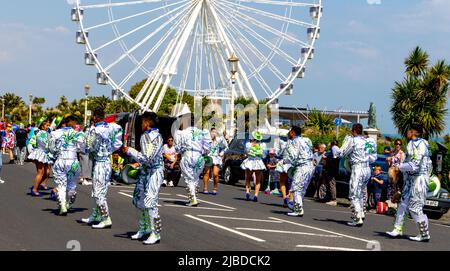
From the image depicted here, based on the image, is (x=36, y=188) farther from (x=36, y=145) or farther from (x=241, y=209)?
(x=241, y=209)

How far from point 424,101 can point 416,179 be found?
70.4 ft

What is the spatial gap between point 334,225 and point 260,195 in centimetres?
751

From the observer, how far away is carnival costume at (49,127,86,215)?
1284 centimetres

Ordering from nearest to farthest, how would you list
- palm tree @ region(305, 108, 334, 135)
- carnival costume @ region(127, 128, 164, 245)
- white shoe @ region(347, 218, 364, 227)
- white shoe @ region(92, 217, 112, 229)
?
carnival costume @ region(127, 128, 164, 245) → white shoe @ region(92, 217, 112, 229) → white shoe @ region(347, 218, 364, 227) → palm tree @ region(305, 108, 334, 135)

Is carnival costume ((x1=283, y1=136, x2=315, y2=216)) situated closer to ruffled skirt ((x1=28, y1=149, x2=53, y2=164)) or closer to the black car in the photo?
ruffled skirt ((x1=28, y1=149, x2=53, y2=164))

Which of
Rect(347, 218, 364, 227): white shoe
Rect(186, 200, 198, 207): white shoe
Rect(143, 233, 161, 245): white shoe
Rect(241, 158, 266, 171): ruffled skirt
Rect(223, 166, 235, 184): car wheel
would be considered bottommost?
Rect(347, 218, 364, 227): white shoe

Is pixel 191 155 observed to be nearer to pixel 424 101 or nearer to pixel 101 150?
pixel 101 150

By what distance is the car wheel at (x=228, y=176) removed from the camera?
25.2 m

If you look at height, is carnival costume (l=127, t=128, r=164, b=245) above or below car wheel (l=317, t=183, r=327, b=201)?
above

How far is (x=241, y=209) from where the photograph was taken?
15.6 metres

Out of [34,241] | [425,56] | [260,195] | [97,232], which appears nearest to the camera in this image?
[34,241]

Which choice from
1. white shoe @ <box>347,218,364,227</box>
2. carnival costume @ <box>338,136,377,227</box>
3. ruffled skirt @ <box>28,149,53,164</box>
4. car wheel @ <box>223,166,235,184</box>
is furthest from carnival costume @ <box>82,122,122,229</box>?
car wheel @ <box>223,166,235,184</box>
